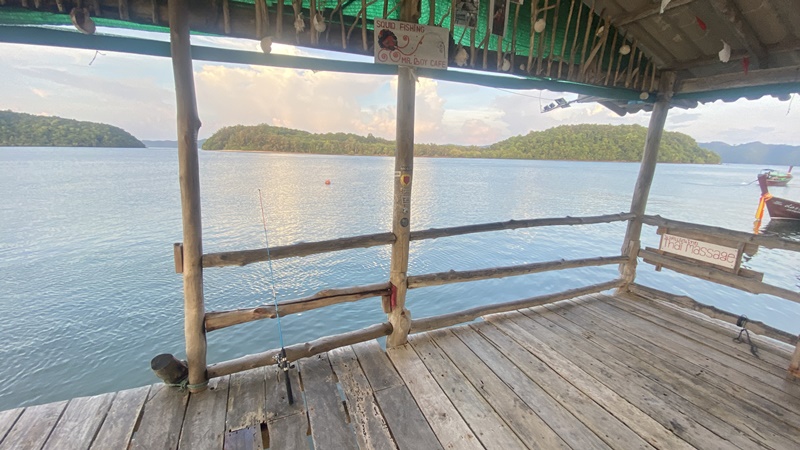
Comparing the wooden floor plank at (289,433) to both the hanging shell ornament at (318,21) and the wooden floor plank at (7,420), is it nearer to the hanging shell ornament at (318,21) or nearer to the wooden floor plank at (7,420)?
the wooden floor plank at (7,420)

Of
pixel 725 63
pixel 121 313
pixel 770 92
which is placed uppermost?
pixel 725 63

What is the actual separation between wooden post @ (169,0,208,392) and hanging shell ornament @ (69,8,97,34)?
34cm

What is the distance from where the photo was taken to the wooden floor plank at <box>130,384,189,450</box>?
1678 mm

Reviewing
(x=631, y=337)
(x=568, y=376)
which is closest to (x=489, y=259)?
(x=631, y=337)

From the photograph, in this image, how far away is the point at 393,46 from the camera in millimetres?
2186

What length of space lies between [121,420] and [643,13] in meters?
4.94

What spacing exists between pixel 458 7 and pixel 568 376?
293 cm

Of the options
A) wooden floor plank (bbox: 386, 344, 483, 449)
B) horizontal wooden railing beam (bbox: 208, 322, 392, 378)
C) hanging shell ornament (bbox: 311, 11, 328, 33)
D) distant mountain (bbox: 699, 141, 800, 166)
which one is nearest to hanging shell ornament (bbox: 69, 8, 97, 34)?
hanging shell ornament (bbox: 311, 11, 328, 33)

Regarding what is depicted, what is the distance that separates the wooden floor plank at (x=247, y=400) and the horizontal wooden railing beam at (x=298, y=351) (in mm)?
72

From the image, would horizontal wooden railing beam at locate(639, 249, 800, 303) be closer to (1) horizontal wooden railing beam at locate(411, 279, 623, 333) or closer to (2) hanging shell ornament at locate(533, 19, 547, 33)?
(1) horizontal wooden railing beam at locate(411, 279, 623, 333)

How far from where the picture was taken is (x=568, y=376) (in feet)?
7.68

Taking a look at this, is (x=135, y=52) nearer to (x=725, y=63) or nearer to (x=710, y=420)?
(x=710, y=420)

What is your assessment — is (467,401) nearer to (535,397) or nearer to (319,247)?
(535,397)

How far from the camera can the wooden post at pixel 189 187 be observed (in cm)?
176
